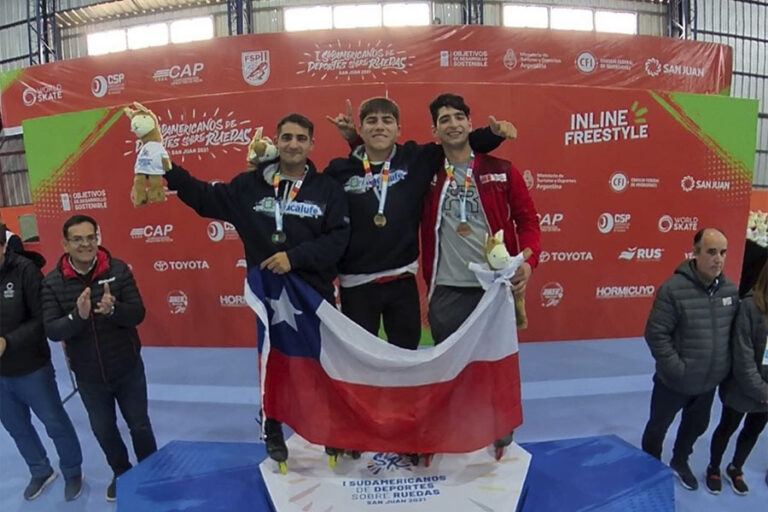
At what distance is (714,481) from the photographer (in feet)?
8.13

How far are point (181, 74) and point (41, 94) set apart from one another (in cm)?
272

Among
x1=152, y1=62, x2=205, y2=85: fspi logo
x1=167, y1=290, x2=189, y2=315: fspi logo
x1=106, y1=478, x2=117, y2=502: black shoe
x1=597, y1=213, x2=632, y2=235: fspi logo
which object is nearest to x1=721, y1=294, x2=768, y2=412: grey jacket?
x1=597, y1=213, x2=632, y2=235: fspi logo

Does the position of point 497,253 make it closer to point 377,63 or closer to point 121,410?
point 121,410

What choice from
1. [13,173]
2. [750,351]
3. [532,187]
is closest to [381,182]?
A: [750,351]

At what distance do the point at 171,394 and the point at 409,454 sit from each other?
2.53 metres

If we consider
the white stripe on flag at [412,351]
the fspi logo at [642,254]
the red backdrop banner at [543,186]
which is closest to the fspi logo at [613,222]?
the red backdrop banner at [543,186]

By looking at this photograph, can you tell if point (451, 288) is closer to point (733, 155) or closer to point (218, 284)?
point (218, 284)

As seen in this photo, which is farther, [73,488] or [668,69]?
[668,69]

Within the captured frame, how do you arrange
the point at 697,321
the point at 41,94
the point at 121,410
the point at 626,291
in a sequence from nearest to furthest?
the point at 697,321
the point at 121,410
the point at 626,291
the point at 41,94

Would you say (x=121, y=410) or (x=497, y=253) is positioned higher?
(x=497, y=253)

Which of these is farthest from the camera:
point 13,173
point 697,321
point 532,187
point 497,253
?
point 13,173

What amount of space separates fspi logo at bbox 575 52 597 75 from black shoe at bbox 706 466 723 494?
603 cm

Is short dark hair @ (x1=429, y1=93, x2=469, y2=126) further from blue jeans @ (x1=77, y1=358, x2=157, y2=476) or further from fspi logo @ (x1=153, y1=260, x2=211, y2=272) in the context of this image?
fspi logo @ (x1=153, y1=260, x2=211, y2=272)

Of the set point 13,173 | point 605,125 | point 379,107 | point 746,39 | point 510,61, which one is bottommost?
point 379,107
